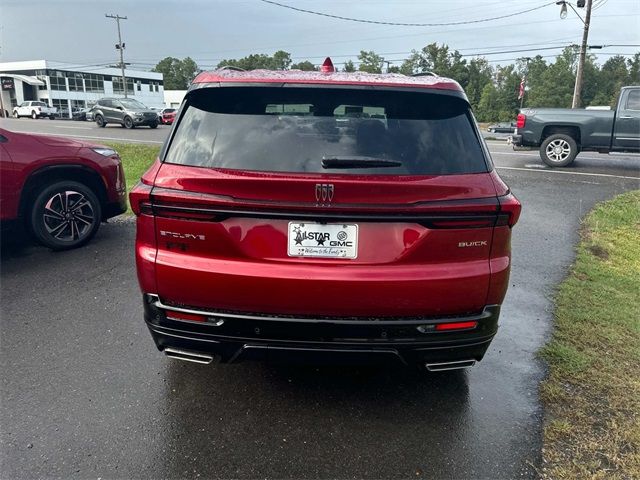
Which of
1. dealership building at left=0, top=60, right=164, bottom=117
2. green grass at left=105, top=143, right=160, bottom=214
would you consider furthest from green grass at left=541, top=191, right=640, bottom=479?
dealership building at left=0, top=60, right=164, bottom=117

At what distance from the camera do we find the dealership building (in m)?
71.5

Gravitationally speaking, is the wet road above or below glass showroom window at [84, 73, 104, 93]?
below

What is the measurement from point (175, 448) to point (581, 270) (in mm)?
4545

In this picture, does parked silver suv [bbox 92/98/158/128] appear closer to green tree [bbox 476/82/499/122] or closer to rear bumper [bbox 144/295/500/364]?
rear bumper [bbox 144/295/500/364]

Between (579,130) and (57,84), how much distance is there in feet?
258

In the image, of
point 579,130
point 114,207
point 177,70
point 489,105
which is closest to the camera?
point 114,207

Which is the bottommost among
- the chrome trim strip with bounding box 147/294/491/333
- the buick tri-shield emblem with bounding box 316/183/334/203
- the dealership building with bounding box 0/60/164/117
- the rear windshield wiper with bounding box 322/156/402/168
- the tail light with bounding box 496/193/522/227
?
the chrome trim strip with bounding box 147/294/491/333

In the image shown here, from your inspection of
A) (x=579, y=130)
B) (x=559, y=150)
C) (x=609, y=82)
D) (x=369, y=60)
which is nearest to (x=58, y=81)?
(x=369, y=60)

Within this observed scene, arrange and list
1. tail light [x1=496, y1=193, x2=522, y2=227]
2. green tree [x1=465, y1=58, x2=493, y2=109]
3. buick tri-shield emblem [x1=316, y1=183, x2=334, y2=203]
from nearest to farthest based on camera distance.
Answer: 1. buick tri-shield emblem [x1=316, y1=183, x2=334, y2=203]
2. tail light [x1=496, y1=193, x2=522, y2=227]
3. green tree [x1=465, y1=58, x2=493, y2=109]

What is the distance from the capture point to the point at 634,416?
2.85 metres

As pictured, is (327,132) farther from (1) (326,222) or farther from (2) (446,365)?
(2) (446,365)

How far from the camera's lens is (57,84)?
73000 mm

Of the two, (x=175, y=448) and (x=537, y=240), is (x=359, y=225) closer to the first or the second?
(x=175, y=448)

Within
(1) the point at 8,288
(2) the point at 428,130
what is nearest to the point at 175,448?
(2) the point at 428,130
